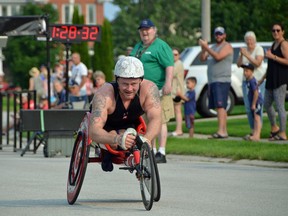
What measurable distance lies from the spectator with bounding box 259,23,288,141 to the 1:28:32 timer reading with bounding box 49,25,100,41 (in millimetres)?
3933

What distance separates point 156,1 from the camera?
12350 centimetres

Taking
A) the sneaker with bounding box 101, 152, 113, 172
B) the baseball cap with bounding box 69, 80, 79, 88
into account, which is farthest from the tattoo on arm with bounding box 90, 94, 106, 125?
the baseball cap with bounding box 69, 80, 79, 88

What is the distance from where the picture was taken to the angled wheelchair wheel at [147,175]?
35.9ft

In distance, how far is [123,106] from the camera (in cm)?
1168

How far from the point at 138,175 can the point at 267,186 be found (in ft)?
8.89

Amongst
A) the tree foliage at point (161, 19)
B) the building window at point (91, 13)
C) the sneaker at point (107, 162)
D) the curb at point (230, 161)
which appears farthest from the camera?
the building window at point (91, 13)

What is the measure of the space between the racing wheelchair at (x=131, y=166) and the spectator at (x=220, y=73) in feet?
30.1

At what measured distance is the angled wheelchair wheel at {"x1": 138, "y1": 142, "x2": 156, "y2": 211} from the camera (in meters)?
11.0

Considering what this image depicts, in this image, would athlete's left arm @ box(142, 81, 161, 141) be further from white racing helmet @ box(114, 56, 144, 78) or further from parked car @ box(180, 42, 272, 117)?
parked car @ box(180, 42, 272, 117)

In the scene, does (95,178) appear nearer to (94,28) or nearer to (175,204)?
(175,204)

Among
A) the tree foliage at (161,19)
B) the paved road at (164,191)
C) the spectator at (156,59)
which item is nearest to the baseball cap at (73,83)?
the paved road at (164,191)

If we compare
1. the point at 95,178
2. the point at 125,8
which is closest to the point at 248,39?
the point at 95,178

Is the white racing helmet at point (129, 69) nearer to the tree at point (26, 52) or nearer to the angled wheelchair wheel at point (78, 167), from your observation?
the angled wheelchair wheel at point (78, 167)

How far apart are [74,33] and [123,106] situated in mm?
11123
